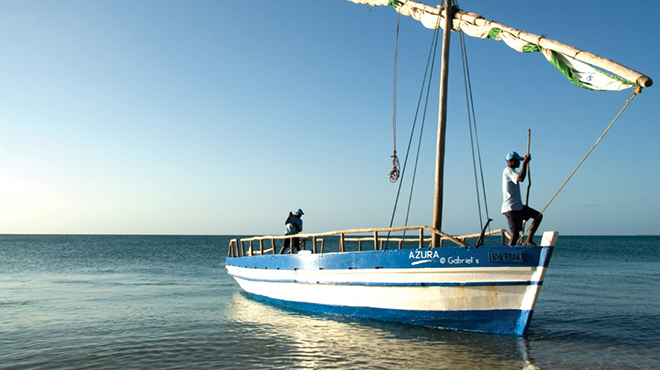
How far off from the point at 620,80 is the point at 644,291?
54.9ft

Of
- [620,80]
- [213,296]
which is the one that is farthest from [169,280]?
[620,80]

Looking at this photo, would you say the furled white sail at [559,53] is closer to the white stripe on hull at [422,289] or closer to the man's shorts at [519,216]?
the man's shorts at [519,216]

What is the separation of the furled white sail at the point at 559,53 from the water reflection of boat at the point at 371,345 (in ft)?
17.3

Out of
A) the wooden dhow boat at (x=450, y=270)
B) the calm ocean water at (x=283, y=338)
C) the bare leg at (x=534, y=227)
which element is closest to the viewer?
the calm ocean water at (x=283, y=338)

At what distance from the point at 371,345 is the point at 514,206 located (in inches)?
166

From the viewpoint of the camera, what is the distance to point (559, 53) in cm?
959

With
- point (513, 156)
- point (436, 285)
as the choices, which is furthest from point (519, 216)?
point (436, 285)

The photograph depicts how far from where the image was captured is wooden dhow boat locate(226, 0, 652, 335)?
383 inches

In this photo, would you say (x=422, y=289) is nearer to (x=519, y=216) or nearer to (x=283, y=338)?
(x=519, y=216)

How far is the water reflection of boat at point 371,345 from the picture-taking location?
8875 millimetres

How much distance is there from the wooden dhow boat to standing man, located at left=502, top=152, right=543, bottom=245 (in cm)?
51

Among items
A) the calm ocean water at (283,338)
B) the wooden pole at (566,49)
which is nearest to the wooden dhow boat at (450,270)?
the wooden pole at (566,49)

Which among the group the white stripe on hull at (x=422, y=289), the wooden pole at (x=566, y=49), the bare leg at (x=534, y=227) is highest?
the wooden pole at (x=566, y=49)

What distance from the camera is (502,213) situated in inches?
421
